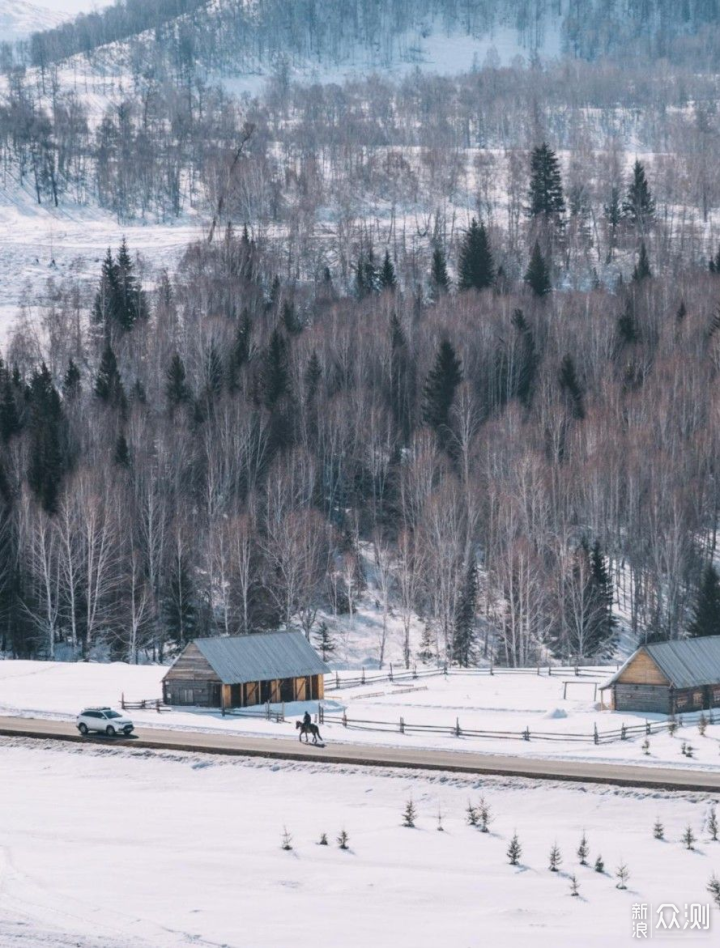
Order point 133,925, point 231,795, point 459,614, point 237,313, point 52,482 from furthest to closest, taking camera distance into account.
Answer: point 237,313
point 52,482
point 459,614
point 231,795
point 133,925

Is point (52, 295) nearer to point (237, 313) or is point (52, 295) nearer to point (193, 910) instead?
point (237, 313)

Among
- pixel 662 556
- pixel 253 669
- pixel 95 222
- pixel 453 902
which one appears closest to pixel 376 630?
pixel 662 556

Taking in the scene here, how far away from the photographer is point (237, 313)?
402ft

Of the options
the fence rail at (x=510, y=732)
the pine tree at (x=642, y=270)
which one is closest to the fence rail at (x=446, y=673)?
the fence rail at (x=510, y=732)

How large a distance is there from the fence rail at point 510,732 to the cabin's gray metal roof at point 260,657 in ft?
13.8

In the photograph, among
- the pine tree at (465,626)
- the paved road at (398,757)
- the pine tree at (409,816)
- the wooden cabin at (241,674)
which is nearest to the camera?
the pine tree at (409,816)

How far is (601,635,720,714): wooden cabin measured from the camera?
5769cm

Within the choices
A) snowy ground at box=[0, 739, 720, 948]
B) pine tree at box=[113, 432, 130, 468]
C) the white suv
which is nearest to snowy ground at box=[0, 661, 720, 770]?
the white suv

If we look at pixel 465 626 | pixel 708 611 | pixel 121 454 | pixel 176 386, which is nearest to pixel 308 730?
pixel 708 611

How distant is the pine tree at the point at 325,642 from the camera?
271 feet

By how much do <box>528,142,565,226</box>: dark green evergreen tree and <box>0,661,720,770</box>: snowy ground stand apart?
80.4 m

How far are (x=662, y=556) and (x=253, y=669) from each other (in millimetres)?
36004

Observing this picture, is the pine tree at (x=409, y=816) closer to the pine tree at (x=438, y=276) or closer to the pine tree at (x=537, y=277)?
the pine tree at (x=537, y=277)

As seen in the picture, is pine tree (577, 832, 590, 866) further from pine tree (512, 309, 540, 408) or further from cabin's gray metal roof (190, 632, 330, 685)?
pine tree (512, 309, 540, 408)
